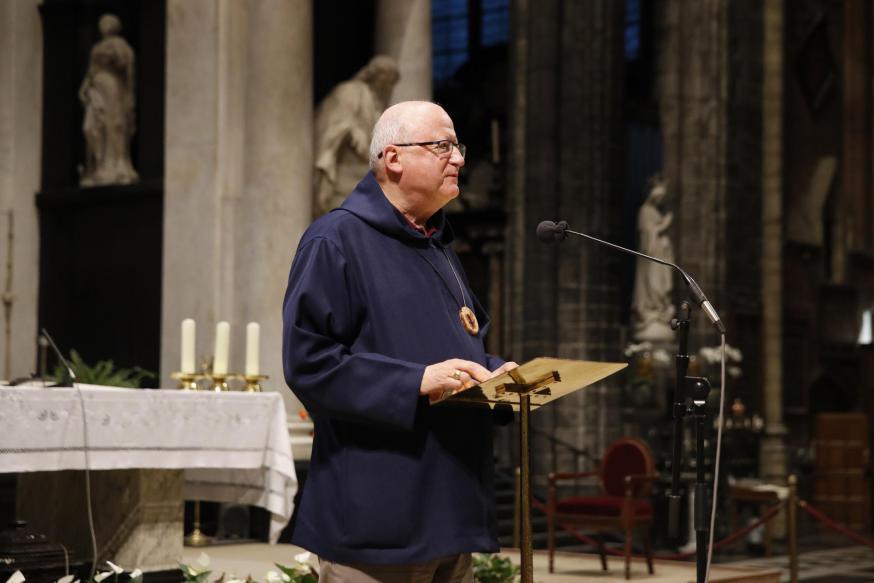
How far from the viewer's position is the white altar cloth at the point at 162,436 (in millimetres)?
6559

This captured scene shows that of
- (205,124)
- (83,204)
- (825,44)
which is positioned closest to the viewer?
(205,124)

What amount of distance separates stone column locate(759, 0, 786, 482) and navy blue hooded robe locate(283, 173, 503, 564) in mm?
14545

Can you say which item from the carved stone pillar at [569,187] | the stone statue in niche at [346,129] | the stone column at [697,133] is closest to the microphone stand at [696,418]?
the stone statue in niche at [346,129]

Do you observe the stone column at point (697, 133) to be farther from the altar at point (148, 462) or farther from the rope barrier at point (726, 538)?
the altar at point (148, 462)

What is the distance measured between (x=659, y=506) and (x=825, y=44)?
314 inches

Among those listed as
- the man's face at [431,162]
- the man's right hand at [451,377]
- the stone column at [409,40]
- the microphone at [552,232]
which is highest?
the stone column at [409,40]

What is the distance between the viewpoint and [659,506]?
46.1 ft

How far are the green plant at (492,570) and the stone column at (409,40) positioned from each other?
5671mm

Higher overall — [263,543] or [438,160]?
[438,160]

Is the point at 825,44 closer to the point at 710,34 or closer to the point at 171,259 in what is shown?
the point at 710,34

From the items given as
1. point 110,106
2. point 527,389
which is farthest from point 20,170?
point 527,389

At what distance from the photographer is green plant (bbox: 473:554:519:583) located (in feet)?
23.4

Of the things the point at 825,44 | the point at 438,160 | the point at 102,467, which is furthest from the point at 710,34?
the point at 438,160

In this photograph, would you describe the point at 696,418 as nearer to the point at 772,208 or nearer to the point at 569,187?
the point at 569,187
